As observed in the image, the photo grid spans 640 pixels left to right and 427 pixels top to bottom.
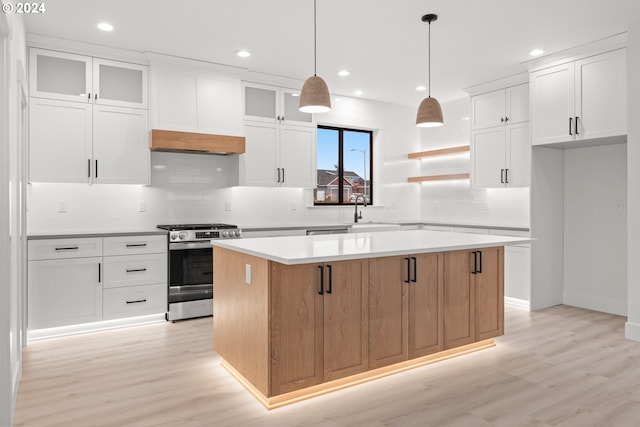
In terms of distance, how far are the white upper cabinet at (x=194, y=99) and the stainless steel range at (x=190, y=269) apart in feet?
3.61

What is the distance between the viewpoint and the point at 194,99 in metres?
4.70

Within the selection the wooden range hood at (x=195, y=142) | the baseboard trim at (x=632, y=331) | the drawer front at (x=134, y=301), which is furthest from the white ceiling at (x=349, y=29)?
the baseboard trim at (x=632, y=331)

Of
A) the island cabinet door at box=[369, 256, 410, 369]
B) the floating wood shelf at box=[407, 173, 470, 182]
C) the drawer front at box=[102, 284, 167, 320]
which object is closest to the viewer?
the island cabinet door at box=[369, 256, 410, 369]

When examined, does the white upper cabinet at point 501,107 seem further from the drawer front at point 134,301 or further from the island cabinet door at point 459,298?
the drawer front at point 134,301

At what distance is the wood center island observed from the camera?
254cm

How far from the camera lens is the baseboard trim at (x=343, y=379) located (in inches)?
102

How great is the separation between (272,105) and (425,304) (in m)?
3.20

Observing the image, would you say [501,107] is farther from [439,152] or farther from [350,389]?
[350,389]

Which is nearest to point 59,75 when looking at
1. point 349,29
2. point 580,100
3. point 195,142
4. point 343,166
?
point 195,142

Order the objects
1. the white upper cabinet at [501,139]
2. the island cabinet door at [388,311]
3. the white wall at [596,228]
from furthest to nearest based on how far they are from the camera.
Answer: the white upper cabinet at [501,139], the white wall at [596,228], the island cabinet door at [388,311]

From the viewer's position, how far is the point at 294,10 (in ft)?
11.5

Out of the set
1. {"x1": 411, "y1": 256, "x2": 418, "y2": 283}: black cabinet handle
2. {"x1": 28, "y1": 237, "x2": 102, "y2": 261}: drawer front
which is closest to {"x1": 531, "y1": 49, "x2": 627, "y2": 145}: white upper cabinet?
{"x1": 411, "y1": 256, "x2": 418, "y2": 283}: black cabinet handle

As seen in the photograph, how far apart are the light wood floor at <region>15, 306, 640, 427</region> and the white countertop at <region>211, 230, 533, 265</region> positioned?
0.89 m

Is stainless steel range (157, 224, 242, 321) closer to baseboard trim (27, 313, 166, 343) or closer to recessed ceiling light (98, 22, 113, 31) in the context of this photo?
baseboard trim (27, 313, 166, 343)
